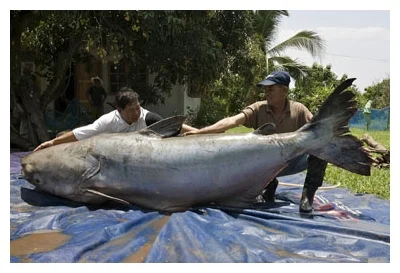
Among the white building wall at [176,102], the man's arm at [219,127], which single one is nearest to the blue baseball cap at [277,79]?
the man's arm at [219,127]

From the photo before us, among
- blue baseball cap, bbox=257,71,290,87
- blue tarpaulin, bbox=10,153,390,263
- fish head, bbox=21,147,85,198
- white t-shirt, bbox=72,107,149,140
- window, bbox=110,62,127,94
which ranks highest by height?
window, bbox=110,62,127,94

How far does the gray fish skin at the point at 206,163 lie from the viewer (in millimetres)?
4020

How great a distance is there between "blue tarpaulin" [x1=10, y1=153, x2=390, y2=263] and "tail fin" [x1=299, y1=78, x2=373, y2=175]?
496mm

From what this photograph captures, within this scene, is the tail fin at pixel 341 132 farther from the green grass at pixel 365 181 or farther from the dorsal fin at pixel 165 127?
the green grass at pixel 365 181

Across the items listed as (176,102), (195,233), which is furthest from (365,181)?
(176,102)

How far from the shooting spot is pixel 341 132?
4.00 meters

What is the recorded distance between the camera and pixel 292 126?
15.4 ft

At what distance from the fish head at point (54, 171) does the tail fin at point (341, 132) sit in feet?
7.13

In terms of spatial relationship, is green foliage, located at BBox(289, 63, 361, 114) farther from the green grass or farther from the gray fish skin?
the gray fish skin

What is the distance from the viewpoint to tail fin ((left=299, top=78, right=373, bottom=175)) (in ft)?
13.1

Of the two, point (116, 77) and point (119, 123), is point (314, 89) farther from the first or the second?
point (119, 123)

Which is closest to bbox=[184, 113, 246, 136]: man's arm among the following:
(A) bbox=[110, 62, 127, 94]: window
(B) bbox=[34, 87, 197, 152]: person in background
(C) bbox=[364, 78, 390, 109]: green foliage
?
(B) bbox=[34, 87, 197, 152]: person in background

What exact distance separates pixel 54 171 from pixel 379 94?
26.0 metres

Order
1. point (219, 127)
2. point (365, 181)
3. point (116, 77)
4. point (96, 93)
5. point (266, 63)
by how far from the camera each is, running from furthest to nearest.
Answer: point (266, 63) < point (116, 77) < point (96, 93) < point (365, 181) < point (219, 127)
